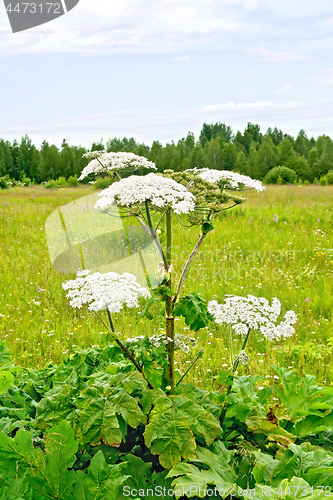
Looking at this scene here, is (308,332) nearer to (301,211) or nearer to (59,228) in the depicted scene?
(301,211)

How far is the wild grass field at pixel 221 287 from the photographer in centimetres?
439

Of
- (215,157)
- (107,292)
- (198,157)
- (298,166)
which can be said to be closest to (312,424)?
(107,292)

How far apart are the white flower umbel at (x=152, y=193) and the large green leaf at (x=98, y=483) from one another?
4.59 feet

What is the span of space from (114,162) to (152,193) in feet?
2.22

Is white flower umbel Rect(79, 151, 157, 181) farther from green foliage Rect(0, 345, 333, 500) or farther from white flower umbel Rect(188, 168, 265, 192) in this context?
green foliage Rect(0, 345, 333, 500)

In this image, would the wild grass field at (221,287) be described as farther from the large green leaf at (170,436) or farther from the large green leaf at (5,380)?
the large green leaf at (170,436)

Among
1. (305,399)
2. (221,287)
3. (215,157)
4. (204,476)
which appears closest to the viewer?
(204,476)

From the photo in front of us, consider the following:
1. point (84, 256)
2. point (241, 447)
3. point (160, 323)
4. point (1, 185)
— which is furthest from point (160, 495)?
point (1, 185)

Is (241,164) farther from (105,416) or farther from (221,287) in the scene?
(105,416)

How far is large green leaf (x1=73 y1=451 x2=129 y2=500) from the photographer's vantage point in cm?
166

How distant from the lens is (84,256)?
8.50 meters

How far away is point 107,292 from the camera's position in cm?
235

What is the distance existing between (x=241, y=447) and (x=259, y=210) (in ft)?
34.9

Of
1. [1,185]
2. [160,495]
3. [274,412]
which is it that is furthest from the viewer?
[1,185]
